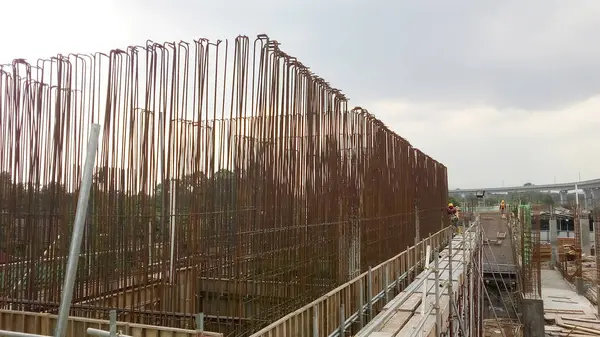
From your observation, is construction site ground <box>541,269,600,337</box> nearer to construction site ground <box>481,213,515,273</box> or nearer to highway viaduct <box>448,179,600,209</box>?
construction site ground <box>481,213,515,273</box>

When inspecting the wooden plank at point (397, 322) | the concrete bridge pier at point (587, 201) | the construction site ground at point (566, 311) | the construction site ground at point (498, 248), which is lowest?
the construction site ground at point (566, 311)

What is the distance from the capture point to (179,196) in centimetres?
656

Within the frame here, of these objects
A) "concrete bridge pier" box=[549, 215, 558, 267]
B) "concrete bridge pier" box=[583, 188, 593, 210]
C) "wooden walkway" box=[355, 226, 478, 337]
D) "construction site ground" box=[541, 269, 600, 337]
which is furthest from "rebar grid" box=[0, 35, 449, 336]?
"concrete bridge pier" box=[583, 188, 593, 210]

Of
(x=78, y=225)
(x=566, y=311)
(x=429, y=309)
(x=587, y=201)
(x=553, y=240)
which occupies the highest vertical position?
(x=78, y=225)

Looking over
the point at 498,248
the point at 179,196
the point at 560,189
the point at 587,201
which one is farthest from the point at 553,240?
the point at 560,189

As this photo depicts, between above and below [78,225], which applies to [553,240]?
below

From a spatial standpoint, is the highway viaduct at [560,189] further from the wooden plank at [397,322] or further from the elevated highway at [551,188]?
the wooden plank at [397,322]

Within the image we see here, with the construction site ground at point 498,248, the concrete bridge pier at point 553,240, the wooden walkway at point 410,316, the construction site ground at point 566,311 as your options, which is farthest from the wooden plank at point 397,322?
the concrete bridge pier at point 553,240

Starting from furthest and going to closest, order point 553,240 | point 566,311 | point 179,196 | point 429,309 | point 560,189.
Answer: point 560,189, point 553,240, point 566,311, point 429,309, point 179,196

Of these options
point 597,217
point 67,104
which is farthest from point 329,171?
point 597,217

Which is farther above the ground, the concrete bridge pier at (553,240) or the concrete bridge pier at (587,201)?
the concrete bridge pier at (587,201)

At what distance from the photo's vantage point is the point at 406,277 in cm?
1271

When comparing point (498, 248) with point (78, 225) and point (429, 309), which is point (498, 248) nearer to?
point (429, 309)

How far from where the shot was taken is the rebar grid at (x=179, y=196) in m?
5.99
